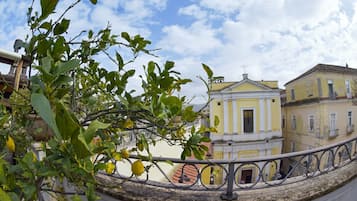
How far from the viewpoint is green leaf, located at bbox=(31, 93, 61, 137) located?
16cm

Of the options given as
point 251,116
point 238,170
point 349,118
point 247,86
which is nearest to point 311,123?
point 349,118

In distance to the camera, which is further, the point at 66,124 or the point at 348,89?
the point at 348,89

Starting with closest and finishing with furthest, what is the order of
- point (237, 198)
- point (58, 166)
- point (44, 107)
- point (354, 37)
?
point (44, 107)
point (58, 166)
point (237, 198)
point (354, 37)

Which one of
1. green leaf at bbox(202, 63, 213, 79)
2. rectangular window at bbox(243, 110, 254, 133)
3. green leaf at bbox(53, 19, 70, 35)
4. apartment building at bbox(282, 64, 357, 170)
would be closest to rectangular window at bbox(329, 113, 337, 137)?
apartment building at bbox(282, 64, 357, 170)

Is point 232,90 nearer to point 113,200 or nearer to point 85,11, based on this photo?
point 113,200

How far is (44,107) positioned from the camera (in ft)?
0.57

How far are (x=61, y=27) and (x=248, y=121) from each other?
5959mm

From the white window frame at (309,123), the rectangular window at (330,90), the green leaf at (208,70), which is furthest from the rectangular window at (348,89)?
the green leaf at (208,70)

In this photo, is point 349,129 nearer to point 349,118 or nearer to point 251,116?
point 349,118

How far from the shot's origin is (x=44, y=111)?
17 cm

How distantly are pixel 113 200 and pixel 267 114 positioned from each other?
18.3 ft

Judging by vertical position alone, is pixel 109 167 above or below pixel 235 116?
below

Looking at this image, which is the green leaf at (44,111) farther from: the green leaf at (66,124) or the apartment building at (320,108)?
the apartment building at (320,108)

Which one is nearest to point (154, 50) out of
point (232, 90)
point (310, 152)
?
point (310, 152)
